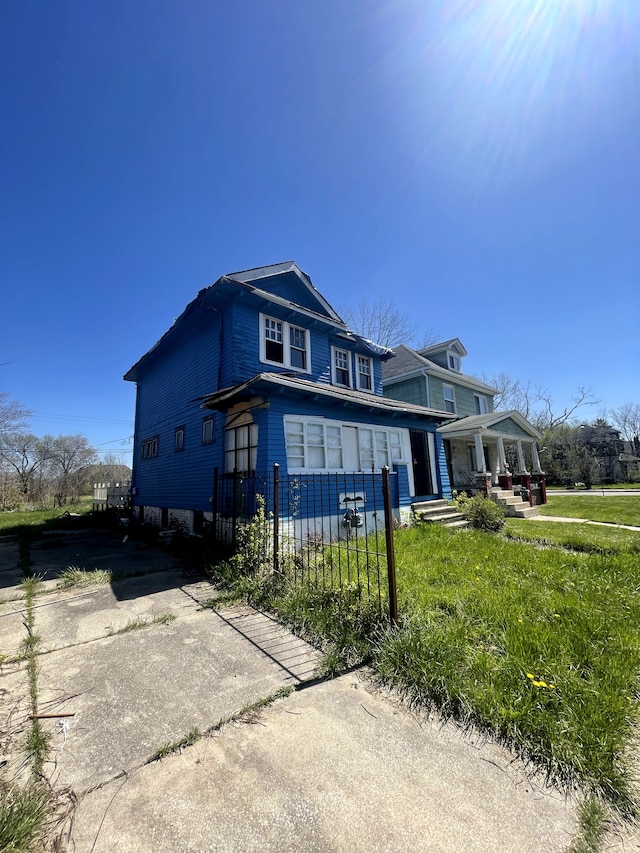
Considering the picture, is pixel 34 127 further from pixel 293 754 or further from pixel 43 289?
pixel 293 754

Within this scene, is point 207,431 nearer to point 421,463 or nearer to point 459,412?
point 421,463

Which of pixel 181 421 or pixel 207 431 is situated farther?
pixel 181 421

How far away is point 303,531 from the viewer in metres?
7.84

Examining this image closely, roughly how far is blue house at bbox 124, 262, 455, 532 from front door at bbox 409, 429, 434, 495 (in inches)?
1.4

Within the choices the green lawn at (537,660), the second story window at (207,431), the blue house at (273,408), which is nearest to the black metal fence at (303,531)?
the blue house at (273,408)

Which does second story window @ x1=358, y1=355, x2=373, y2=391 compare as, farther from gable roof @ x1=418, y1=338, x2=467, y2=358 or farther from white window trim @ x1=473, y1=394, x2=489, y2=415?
white window trim @ x1=473, y1=394, x2=489, y2=415

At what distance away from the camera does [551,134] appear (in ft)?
25.2

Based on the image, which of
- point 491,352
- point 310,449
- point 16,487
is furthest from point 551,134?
point 16,487

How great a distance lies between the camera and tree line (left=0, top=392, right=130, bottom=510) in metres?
28.6

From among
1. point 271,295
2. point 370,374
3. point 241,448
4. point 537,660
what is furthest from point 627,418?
point 537,660

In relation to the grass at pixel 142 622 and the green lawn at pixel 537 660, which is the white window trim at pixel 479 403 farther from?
the grass at pixel 142 622

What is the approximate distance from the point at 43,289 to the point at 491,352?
1110 inches

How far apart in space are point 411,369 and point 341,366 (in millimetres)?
6812

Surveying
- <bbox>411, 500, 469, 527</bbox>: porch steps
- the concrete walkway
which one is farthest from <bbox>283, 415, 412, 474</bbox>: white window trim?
the concrete walkway
